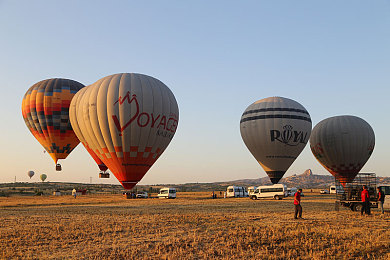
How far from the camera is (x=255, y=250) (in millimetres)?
13586

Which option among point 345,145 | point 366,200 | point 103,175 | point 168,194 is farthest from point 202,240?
point 345,145

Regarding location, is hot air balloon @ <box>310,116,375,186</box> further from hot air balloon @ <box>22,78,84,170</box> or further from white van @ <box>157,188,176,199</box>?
hot air balloon @ <box>22,78,84,170</box>

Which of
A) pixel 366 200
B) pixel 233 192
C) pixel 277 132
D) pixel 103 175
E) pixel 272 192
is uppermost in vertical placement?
pixel 277 132

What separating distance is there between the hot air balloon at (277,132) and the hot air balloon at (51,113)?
25745 millimetres

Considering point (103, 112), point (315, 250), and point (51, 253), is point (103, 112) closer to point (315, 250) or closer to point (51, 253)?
point (51, 253)

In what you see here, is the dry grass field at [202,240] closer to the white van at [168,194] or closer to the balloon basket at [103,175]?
the balloon basket at [103,175]

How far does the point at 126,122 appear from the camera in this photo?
3400cm

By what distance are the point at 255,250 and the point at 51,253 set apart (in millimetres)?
7608

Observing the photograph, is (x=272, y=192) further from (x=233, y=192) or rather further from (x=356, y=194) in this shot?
(x=356, y=194)

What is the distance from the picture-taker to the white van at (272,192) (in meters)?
55.4

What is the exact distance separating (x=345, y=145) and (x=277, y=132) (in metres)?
13.4

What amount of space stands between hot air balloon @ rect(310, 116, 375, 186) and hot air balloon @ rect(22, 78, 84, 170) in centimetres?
3905

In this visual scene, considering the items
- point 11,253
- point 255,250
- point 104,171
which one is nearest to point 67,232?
point 11,253

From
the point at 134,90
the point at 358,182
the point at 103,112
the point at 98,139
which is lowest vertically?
the point at 358,182
